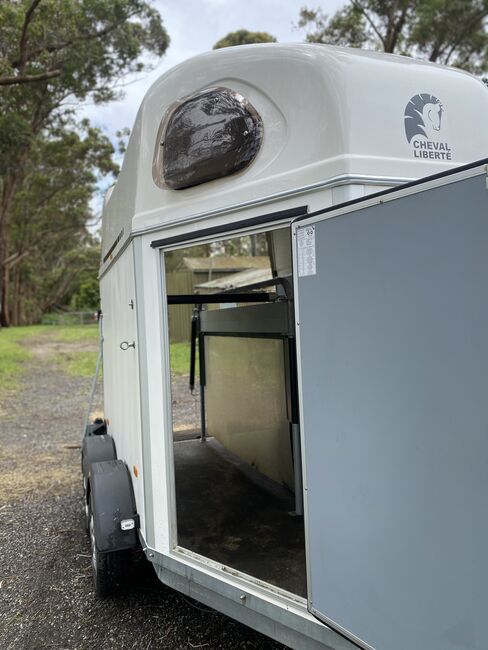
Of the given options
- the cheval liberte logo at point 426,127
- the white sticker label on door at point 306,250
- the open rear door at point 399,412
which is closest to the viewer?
the open rear door at point 399,412

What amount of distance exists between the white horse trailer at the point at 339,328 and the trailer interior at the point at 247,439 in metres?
0.05

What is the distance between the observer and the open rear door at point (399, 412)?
150 centimetres

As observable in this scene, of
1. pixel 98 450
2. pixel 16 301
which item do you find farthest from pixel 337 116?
pixel 16 301

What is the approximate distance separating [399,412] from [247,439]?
3537 mm

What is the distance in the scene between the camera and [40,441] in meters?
7.81

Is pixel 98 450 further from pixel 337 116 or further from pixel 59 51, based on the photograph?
pixel 59 51

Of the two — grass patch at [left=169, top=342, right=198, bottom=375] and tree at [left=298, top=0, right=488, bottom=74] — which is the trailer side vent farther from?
tree at [left=298, top=0, right=488, bottom=74]

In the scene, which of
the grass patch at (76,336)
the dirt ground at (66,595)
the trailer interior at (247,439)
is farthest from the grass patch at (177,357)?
the grass patch at (76,336)

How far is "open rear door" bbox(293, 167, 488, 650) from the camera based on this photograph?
1498 millimetres

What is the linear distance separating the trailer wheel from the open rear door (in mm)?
1508

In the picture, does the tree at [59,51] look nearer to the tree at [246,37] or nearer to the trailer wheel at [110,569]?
the tree at [246,37]

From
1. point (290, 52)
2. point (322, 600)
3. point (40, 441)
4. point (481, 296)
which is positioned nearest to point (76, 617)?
point (322, 600)

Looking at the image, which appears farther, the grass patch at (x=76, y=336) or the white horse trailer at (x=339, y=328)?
the grass patch at (x=76, y=336)

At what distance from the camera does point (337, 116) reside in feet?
6.82
